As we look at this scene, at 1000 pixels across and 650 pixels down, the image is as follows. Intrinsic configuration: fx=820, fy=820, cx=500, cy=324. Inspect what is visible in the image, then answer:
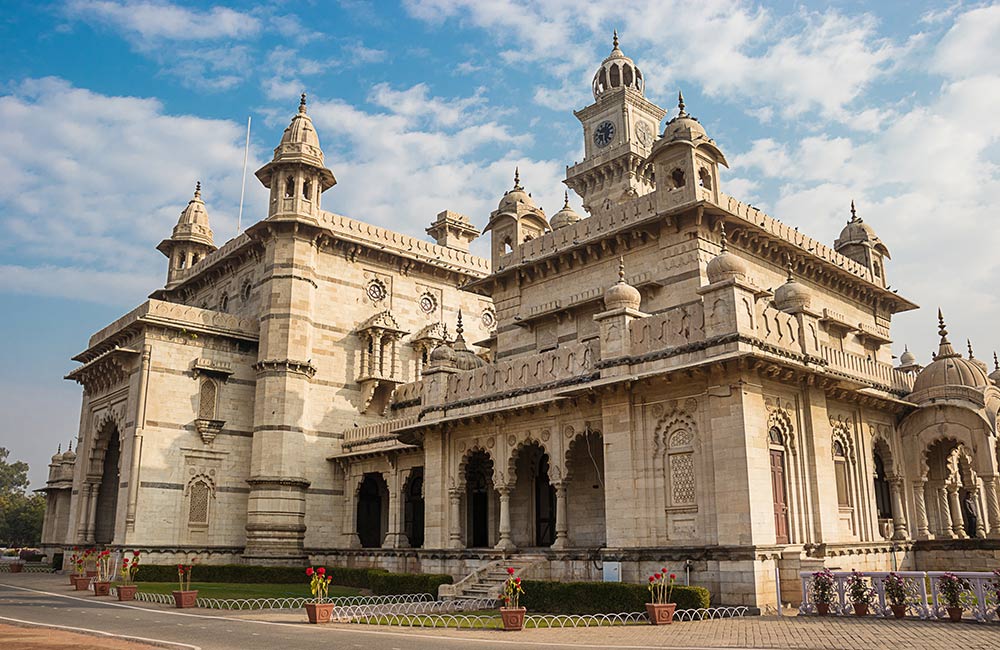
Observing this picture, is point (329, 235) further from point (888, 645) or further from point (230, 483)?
point (888, 645)

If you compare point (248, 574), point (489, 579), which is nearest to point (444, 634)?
point (489, 579)

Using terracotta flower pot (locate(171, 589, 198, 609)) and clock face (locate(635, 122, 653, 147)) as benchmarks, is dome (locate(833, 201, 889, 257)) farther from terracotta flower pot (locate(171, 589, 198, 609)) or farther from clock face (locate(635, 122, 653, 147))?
terracotta flower pot (locate(171, 589, 198, 609))

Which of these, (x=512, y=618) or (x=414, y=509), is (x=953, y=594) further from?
(x=414, y=509)

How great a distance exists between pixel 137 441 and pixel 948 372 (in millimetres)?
28783

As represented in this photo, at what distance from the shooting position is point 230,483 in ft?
115

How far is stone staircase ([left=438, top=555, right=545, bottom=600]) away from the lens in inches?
855

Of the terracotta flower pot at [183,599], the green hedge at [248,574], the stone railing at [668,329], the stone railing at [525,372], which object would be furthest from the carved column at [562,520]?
the terracotta flower pot at [183,599]

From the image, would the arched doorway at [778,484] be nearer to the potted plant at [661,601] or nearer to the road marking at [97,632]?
the potted plant at [661,601]

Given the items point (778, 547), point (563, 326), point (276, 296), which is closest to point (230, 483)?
point (276, 296)

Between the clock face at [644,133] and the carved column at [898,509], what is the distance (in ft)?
71.0

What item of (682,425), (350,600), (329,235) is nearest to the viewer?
(682,425)

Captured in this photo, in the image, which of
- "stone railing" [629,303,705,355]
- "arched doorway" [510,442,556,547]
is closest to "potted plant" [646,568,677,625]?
"stone railing" [629,303,705,355]

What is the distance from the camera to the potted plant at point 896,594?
15930 mm

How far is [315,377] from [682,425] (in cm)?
2116
